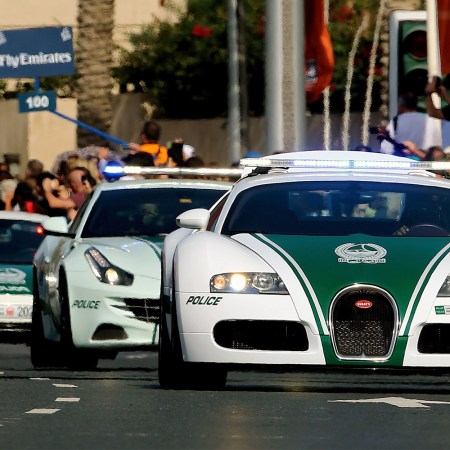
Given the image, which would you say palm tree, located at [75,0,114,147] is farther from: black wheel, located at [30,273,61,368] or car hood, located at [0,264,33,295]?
black wheel, located at [30,273,61,368]

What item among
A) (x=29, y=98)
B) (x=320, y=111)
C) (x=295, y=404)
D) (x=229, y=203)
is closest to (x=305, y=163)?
(x=229, y=203)

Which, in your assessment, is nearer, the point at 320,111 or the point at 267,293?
the point at 267,293

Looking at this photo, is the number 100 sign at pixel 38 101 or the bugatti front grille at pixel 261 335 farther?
the number 100 sign at pixel 38 101

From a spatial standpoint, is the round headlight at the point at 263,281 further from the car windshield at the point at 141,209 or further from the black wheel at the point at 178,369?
the car windshield at the point at 141,209

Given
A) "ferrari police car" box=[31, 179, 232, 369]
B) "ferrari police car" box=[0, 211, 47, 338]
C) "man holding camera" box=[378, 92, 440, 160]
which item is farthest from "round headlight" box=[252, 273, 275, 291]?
"man holding camera" box=[378, 92, 440, 160]

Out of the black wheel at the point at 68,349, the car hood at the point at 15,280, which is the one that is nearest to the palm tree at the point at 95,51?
the car hood at the point at 15,280

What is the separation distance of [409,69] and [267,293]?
14925 millimetres

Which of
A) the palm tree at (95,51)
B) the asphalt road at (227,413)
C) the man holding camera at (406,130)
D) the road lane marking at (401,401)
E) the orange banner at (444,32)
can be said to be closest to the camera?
the asphalt road at (227,413)

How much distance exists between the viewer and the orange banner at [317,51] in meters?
28.1

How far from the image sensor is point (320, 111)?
4984cm

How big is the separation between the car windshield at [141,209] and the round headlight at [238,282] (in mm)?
4207

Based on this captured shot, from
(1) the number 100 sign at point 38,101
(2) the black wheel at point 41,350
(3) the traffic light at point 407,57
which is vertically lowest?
(2) the black wheel at point 41,350

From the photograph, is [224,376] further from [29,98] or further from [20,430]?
[29,98]

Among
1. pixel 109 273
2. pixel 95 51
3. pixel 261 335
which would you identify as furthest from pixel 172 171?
pixel 95 51
